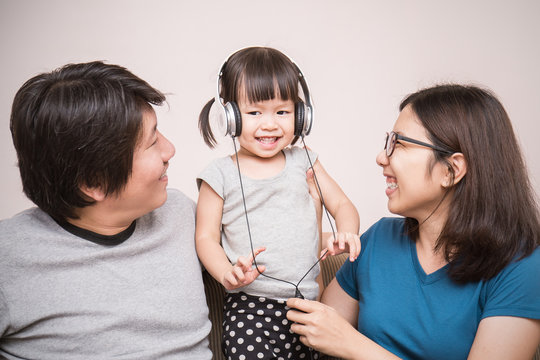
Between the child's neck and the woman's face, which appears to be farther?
the child's neck

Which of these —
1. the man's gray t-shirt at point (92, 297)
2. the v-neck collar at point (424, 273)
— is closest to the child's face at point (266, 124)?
the man's gray t-shirt at point (92, 297)

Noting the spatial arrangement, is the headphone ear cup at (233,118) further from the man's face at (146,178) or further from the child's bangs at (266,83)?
the man's face at (146,178)

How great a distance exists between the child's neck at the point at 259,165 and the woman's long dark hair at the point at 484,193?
53cm

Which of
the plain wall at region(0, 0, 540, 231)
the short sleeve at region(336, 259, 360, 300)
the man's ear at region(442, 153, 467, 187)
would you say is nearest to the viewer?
the man's ear at region(442, 153, 467, 187)

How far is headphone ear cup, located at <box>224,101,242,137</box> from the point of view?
1.52 meters

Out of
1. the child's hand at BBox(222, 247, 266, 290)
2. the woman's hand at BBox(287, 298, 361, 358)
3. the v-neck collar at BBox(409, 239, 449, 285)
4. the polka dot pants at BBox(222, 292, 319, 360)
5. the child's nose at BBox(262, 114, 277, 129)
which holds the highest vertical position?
the child's nose at BBox(262, 114, 277, 129)

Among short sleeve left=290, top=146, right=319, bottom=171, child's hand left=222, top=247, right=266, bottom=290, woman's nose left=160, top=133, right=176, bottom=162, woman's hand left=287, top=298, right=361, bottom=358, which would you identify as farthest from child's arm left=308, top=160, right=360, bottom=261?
woman's nose left=160, top=133, right=176, bottom=162

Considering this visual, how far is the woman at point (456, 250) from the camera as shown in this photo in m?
1.30

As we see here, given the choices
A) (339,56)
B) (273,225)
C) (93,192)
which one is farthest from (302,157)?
A: (339,56)

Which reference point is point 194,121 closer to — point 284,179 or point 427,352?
point 284,179

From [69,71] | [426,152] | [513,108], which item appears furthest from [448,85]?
[513,108]

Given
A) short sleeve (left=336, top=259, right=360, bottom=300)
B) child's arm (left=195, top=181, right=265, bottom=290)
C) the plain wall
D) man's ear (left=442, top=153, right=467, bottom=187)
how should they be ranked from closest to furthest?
man's ear (left=442, top=153, right=467, bottom=187)
child's arm (left=195, top=181, right=265, bottom=290)
short sleeve (left=336, top=259, right=360, bottom=300)
the plain wall

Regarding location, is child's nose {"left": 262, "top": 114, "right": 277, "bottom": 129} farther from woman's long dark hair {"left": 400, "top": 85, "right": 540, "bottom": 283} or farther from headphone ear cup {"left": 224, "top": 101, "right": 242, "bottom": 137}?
woman's long dark hair {"left": 400, "top": 85, "right": 540, "bottom": 283}

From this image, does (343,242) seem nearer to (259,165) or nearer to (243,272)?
(243,272)
